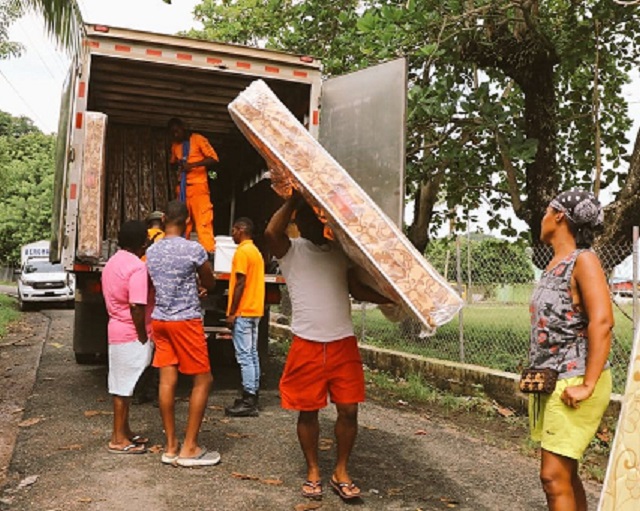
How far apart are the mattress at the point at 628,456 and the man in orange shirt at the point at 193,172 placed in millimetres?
6512

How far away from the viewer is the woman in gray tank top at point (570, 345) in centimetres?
287

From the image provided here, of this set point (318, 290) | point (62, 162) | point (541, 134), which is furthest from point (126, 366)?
point (541, 134)

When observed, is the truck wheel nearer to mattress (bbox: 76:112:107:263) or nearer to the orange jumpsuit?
mattress (bbox: 76:112:107:263)

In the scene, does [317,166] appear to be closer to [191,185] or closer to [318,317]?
[318,317]

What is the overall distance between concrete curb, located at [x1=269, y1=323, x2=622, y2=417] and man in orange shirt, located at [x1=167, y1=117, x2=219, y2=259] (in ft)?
8.80

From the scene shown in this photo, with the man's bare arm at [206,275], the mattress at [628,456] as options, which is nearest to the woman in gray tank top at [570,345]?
the mattress at [628,456]

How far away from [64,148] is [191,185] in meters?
1.56

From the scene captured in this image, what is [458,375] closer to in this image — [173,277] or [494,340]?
[494,340]

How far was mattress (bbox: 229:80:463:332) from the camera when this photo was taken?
336 cm

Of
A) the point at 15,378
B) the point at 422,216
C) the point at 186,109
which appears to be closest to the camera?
the point at 15,378

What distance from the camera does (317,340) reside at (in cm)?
401

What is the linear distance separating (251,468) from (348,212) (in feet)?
6.47

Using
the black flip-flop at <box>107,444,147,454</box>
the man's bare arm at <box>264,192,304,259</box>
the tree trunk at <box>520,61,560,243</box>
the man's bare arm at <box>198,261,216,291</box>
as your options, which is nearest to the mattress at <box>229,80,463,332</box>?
the man's bare arm at <box>264,192,304,259</box>

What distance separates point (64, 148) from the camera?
7184mm
